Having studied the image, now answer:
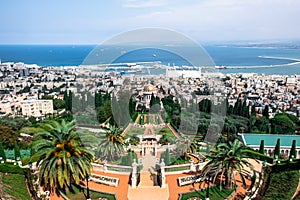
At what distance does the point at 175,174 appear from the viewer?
15.0 m

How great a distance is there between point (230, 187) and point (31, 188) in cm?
958

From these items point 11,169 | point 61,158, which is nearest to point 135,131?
point 11,169

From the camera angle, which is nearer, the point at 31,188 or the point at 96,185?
the point at 31,188

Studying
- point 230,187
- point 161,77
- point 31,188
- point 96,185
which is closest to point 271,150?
point 230,187

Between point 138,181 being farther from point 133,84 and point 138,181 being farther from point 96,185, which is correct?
point 133,84

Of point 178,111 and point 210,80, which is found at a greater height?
point 210,80

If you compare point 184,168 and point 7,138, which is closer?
point 184,168

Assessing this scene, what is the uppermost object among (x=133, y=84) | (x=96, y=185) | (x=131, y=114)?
(x=133, y=84)

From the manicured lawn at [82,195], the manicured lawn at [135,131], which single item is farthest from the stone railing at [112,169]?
the manicured lawn at [135,131]

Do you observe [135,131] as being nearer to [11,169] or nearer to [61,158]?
[11,169]

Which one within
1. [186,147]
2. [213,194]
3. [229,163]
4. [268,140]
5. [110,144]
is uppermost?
[110,144]

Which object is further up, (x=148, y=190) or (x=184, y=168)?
(x=184, y=168)

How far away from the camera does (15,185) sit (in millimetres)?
12859

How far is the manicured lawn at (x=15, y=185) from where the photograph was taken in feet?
39.9
